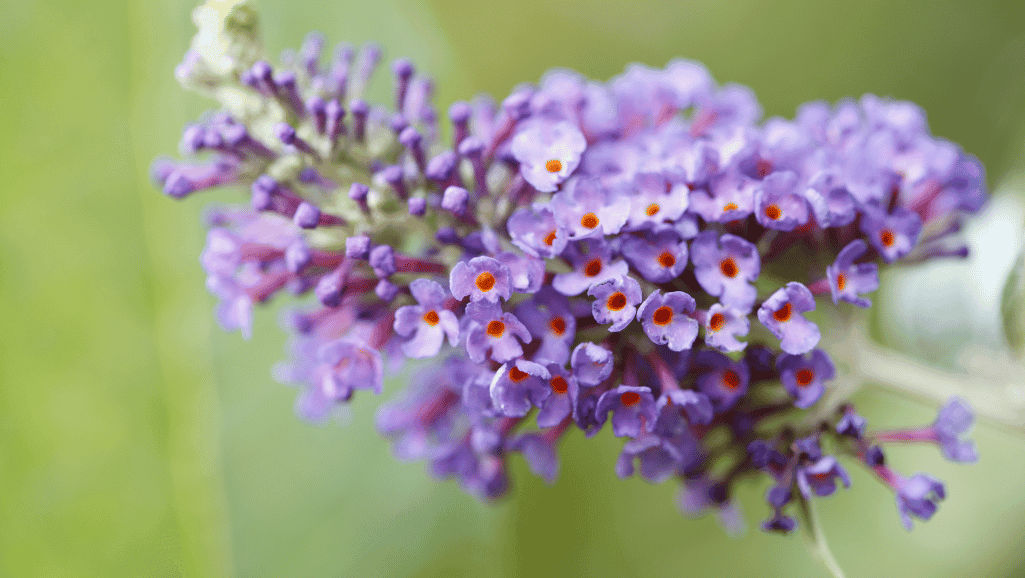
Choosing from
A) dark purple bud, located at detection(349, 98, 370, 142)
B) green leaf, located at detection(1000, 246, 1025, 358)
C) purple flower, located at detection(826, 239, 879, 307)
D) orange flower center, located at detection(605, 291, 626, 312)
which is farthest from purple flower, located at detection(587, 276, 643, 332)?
green leaf, located at detection(1000, 246, 1025, 358)

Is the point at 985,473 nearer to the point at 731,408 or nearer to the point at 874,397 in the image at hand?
the point at 874,397

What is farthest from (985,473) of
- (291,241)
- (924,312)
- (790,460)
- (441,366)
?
(291,241)

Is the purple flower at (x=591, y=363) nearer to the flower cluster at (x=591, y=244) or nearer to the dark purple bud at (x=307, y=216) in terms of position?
the flower cluster at (x=591, y=244)

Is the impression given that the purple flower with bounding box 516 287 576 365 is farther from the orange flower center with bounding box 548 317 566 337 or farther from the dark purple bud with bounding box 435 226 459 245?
the dark purple bud with bounding box 435 226 459 245

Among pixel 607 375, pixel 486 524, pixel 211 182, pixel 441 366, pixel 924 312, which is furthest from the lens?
pixel 486 524

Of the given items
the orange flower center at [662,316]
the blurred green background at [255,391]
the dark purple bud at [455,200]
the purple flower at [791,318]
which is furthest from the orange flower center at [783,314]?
the blurred green background at [255,391]

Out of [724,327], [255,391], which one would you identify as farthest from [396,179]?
[255,391]

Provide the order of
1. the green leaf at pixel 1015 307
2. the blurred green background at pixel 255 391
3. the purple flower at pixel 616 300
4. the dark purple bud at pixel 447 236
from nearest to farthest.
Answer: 1. the purple flower at pixel 616 300
2. the dark purple bud at pixel 447 236
3. the green leaf at pixel 1015 307
4. the blurred green background at pixel 255 391
